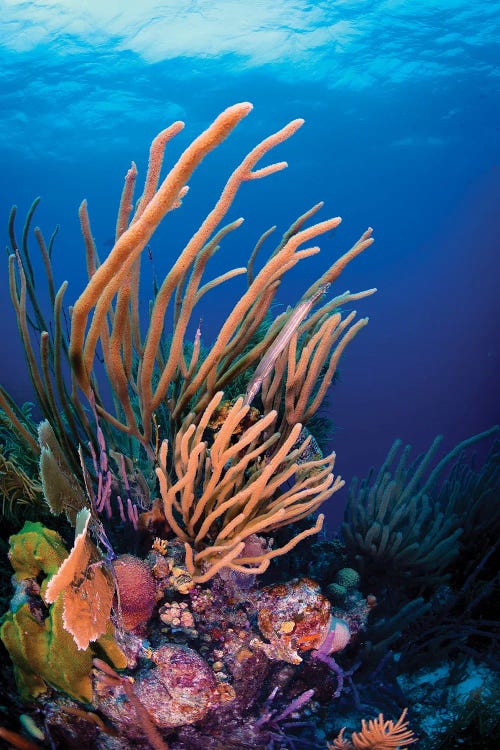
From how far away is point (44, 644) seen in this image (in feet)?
5.69

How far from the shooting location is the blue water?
17766mm

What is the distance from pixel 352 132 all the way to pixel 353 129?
0.28 meters

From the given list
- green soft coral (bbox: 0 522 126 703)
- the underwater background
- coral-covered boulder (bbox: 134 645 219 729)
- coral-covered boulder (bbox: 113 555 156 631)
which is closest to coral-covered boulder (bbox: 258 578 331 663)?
coral-covered boulder (bbox: 134 645 219 729)

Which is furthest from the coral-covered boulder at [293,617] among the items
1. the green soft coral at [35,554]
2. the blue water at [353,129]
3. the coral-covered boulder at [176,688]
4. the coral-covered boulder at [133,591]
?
the blue water at [353,129]

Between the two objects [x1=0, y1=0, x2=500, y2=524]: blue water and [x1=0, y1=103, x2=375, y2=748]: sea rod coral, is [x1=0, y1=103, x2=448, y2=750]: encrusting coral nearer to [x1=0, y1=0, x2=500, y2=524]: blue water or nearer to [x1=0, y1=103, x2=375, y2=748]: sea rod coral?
[x1=0, y1=103, x2=375, y2=748]: sea rod coral

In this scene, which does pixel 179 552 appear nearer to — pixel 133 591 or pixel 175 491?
pixel 133 591

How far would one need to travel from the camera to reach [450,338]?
21500 mm

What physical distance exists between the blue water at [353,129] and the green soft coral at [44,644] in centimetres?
1173

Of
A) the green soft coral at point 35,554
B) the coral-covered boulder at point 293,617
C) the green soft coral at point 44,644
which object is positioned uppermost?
the green soft coral at point 35,554

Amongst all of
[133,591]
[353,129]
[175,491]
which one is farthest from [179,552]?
[353,129]

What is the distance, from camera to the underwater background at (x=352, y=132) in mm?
17672

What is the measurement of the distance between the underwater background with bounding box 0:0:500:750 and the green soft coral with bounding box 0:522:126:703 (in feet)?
40.7

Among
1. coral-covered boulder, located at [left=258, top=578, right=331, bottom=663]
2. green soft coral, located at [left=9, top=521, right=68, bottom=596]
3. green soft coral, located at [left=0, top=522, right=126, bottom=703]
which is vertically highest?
green soft coral, located at [left=9, top=521, right=68, bottom=596]

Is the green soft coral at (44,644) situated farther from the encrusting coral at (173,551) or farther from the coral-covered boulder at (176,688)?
the coral-covered boulder at (176,688)
